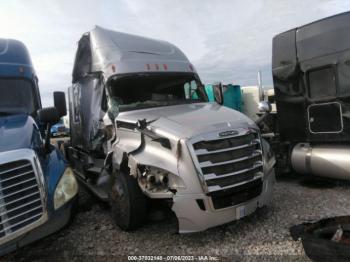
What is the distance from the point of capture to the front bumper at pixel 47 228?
11.3 ft

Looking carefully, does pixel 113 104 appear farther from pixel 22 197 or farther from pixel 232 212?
pixel 232 212

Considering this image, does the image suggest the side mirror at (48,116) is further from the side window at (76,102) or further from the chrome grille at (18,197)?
the side window at (76,102)

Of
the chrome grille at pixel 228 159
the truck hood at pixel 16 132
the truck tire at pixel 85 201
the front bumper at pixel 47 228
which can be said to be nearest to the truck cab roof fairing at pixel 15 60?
the truck hood at pixel 16 132

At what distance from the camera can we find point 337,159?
219 inches

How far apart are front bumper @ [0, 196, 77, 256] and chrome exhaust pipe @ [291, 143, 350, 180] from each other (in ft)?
14.2

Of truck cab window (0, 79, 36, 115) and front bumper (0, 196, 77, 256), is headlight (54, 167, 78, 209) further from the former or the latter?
truck cab window (0, 79, 36, 115)

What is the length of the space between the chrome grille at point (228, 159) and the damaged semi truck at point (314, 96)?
2.01 m

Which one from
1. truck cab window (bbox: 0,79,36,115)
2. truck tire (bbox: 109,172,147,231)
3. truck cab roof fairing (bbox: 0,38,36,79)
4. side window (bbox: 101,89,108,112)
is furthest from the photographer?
truck cab roof fairing (bbox: 0,38,36,79)

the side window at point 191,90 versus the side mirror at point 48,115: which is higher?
the side window at point 191,90

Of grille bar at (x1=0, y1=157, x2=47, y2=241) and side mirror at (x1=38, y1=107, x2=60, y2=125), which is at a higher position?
side mirror at (x1=38, y1=107, x2=60, y2=125)

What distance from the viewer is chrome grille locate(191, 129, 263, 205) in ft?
13.1

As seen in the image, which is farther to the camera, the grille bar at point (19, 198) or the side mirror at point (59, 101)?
the side mirror at point (59, 101)

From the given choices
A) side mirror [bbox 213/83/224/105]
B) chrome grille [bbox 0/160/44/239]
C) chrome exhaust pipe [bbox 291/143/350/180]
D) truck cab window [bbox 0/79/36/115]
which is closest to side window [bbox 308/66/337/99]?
chrome exhaust pipe [bbox 291/143/350/180]

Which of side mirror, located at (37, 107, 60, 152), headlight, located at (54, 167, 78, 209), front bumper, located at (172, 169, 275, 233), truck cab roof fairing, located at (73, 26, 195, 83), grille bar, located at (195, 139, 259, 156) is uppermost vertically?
truck cab roof fairing, located at (73, 26, 195, 83)
